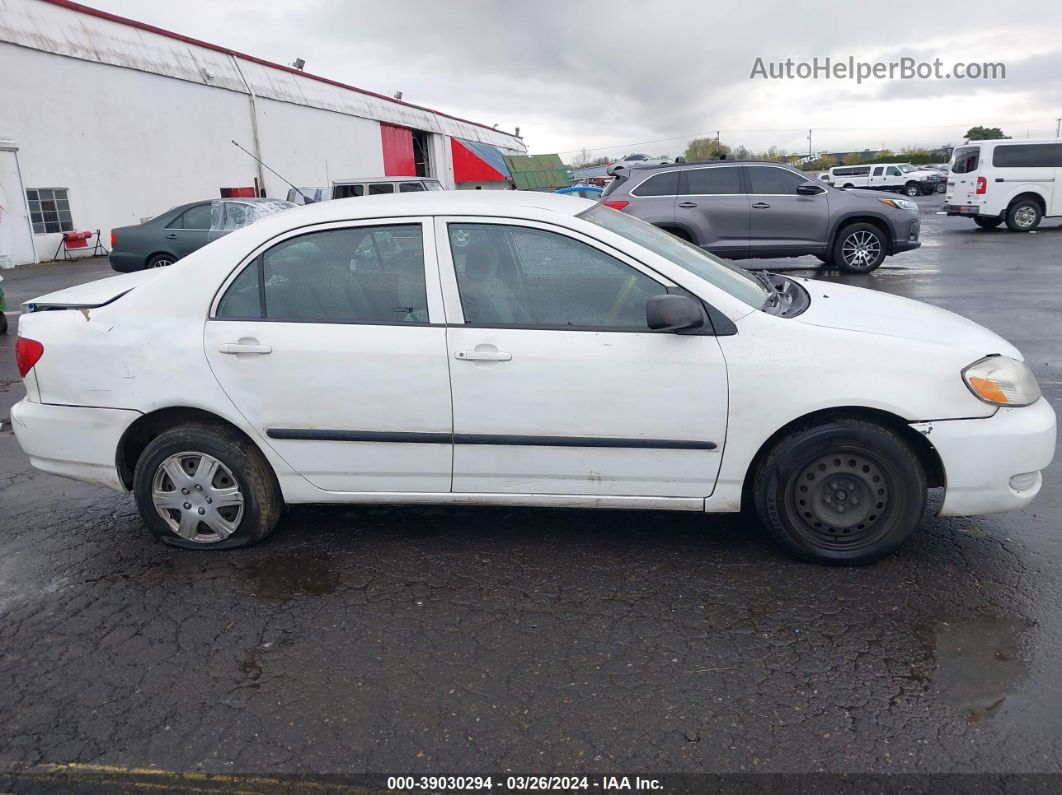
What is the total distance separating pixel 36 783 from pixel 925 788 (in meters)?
2.56

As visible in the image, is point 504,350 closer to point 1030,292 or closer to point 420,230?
point 420,230

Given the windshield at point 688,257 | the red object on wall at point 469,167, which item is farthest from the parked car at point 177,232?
the red object on wall at point 469,167

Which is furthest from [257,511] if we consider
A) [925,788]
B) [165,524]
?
[925,788]

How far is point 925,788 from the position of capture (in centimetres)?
239

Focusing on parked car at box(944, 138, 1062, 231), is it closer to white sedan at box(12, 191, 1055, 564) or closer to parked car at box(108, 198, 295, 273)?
parked car at box(108, 198, 295, 273)

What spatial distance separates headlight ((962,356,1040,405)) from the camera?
11.3 ft

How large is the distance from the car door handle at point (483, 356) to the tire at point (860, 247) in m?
10.6

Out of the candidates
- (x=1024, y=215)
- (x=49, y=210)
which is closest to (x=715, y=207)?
(x=1024, y=215)

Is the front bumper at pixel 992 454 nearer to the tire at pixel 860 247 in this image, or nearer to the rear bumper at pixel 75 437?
the rear bumper at pixel 75 437

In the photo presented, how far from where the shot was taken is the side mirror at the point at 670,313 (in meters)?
3.43

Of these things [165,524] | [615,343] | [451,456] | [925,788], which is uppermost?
[615,343]

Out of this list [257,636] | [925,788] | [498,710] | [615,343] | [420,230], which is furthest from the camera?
[420,230]

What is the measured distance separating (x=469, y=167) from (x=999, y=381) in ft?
147

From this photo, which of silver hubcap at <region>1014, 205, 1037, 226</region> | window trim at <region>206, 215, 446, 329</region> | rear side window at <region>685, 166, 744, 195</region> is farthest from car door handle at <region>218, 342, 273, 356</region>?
silver hubcap at <region>1014, 205, 1037, 226</region>
